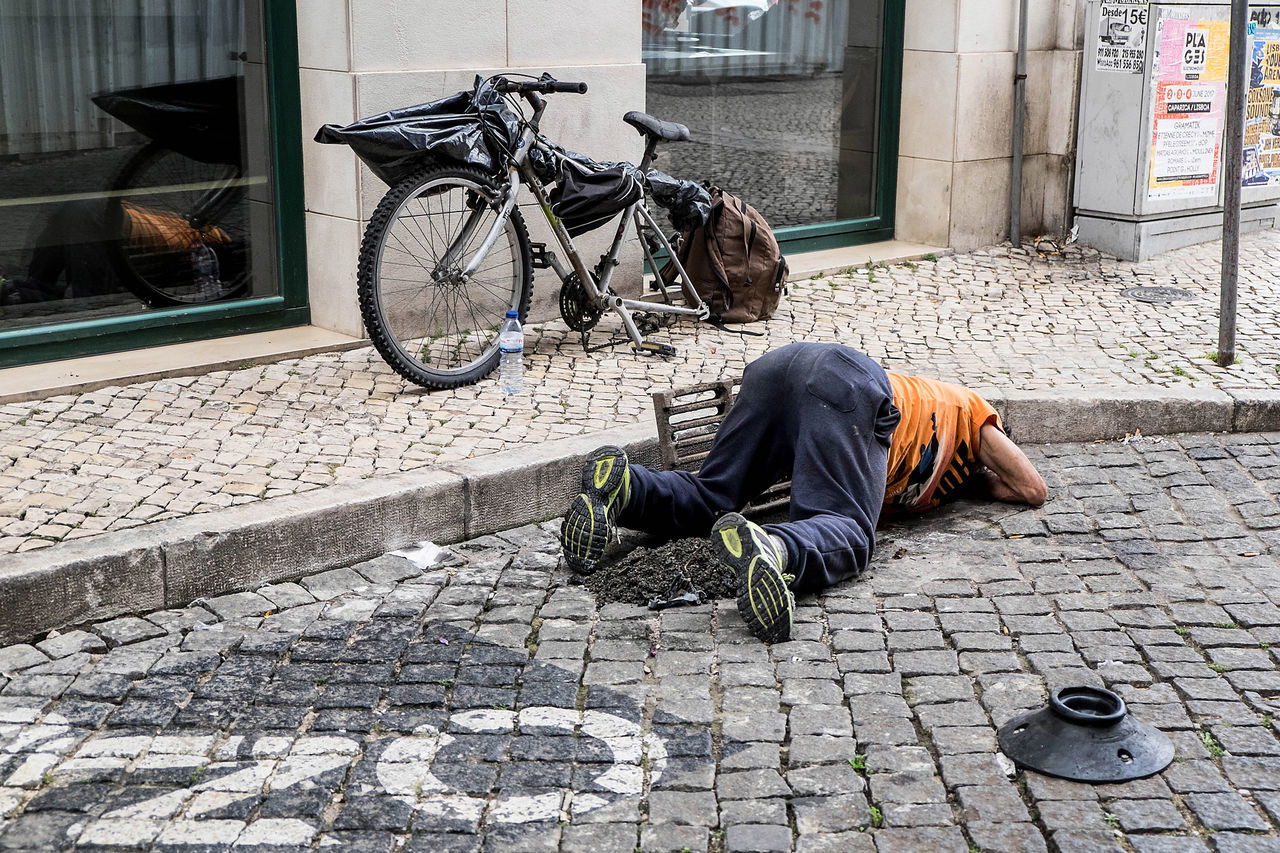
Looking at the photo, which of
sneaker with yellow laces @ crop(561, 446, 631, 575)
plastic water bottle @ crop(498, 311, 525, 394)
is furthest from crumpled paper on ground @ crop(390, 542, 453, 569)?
plastic water bottle @ crop(498, 311, 525, 394)

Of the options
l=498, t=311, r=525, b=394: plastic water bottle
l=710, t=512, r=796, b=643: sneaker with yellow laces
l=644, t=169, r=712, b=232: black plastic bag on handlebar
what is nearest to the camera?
l=710, t=512, r=796, b=643: sneaker with yellow laces

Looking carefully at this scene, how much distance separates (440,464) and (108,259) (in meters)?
2.44

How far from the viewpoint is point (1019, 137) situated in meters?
9.56

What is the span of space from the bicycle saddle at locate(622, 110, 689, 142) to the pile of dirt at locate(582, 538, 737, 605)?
9.34 ft

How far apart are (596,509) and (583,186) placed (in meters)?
2.46

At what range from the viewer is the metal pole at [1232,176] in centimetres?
633

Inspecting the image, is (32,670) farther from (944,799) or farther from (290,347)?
(290,347)

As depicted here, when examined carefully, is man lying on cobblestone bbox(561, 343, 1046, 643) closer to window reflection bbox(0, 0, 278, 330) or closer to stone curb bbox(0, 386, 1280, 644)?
stone curb bbox(0, 386, 1280, 644)

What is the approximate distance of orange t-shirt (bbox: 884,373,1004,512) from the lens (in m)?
4.85

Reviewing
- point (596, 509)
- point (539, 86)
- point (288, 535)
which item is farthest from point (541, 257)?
point (288, 535)

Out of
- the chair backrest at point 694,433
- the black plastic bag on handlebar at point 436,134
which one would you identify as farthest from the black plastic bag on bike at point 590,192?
the chair backrest at point 694,433

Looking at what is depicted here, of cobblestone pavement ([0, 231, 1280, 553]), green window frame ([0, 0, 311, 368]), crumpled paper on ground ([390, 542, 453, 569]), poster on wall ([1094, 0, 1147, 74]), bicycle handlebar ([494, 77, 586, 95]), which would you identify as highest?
poster on wall ([1094, 0, 1147, 74])

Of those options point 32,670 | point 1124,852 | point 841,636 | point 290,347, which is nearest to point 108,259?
point 290,347

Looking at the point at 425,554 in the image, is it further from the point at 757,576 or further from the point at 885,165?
the point at 885,165
